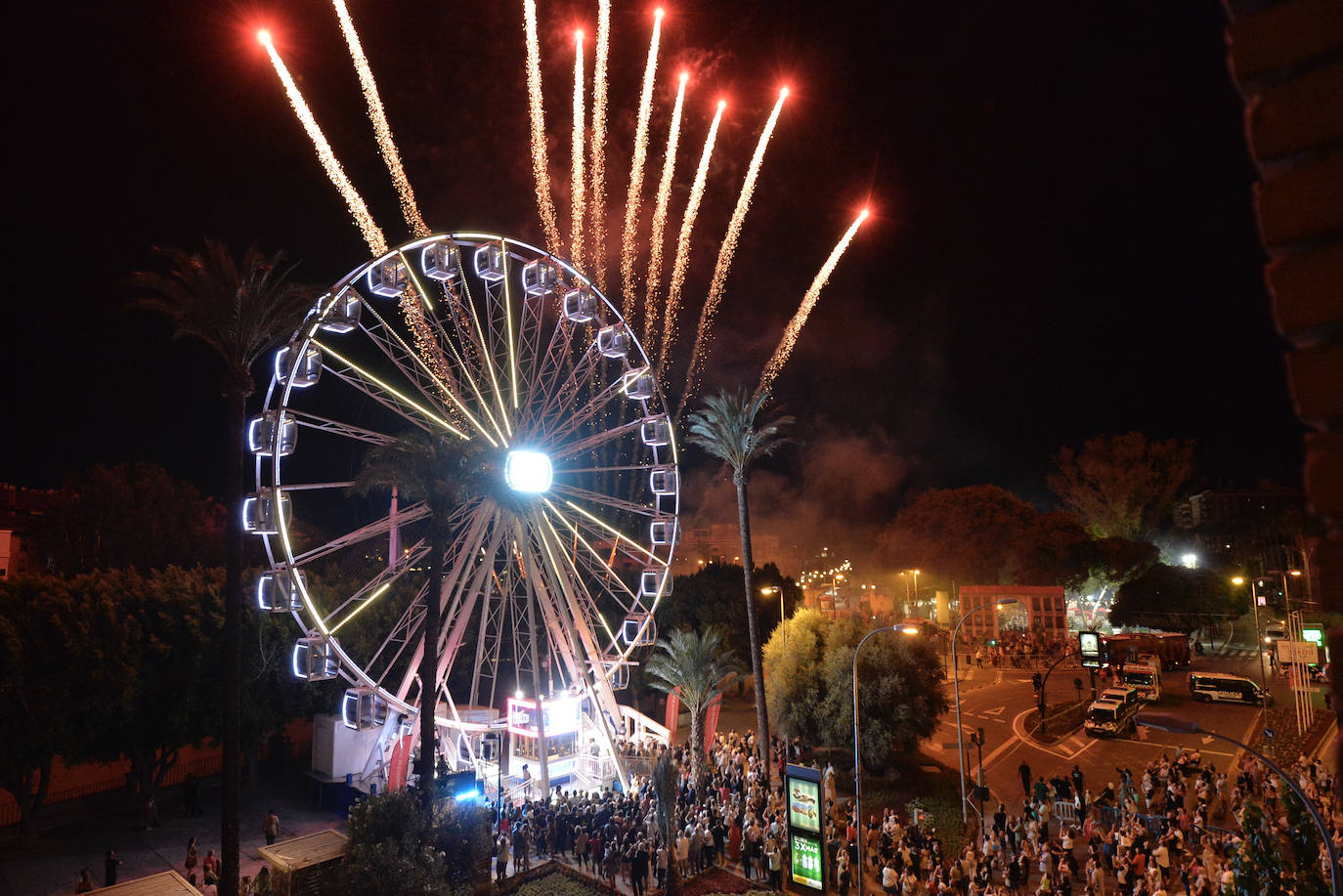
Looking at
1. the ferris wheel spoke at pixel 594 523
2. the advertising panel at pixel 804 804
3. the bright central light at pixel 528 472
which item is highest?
the bright central light at pixel 528 472

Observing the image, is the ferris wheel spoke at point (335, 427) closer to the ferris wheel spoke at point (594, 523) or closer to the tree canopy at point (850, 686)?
the ferris wheel spoke at point (594, 523)

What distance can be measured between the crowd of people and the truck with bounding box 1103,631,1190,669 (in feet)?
81.6

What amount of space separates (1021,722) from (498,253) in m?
33.2

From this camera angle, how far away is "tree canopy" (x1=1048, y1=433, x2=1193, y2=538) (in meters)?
78.8

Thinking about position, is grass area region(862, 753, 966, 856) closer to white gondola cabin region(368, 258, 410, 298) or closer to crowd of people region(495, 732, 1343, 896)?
crowd of people region(495, 732, 1343, 896)

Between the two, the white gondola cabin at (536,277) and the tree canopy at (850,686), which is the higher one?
the white gondola cabin at (536,277)

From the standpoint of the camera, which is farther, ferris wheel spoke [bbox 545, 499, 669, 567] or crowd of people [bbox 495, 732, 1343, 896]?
ferris wheel spoke [bbox 545, 499, 669, 567]

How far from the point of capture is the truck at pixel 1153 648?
Answer: 51031 millimetres

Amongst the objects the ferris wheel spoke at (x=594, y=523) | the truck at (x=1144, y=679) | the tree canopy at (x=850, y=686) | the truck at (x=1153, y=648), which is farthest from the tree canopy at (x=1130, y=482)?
the ferris wheel spoke at (x=594, y=523)

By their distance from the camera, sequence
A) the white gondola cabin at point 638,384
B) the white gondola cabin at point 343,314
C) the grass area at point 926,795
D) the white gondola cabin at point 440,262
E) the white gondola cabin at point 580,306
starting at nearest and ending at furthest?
the white gondola cabin at point 343,314, the white gondola cabin at point 440,262, the grass area at point 926,795, the white gondola cabin at point 580,306, the white gondola cabin at point 638,384

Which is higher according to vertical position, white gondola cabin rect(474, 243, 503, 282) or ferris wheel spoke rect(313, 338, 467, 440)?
white gondola cabin rect(474, 243, 503, 282)

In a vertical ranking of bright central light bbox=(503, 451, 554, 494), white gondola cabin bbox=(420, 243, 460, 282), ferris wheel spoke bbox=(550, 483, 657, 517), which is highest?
white gondola cabin bbox=(420, 243, 460, 282)

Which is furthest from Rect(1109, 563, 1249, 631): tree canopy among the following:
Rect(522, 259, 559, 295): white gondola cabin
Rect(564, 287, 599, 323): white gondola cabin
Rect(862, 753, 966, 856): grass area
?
Rect(522, 259, 559, 295): white gondola cabin

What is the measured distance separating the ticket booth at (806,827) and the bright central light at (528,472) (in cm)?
1191
